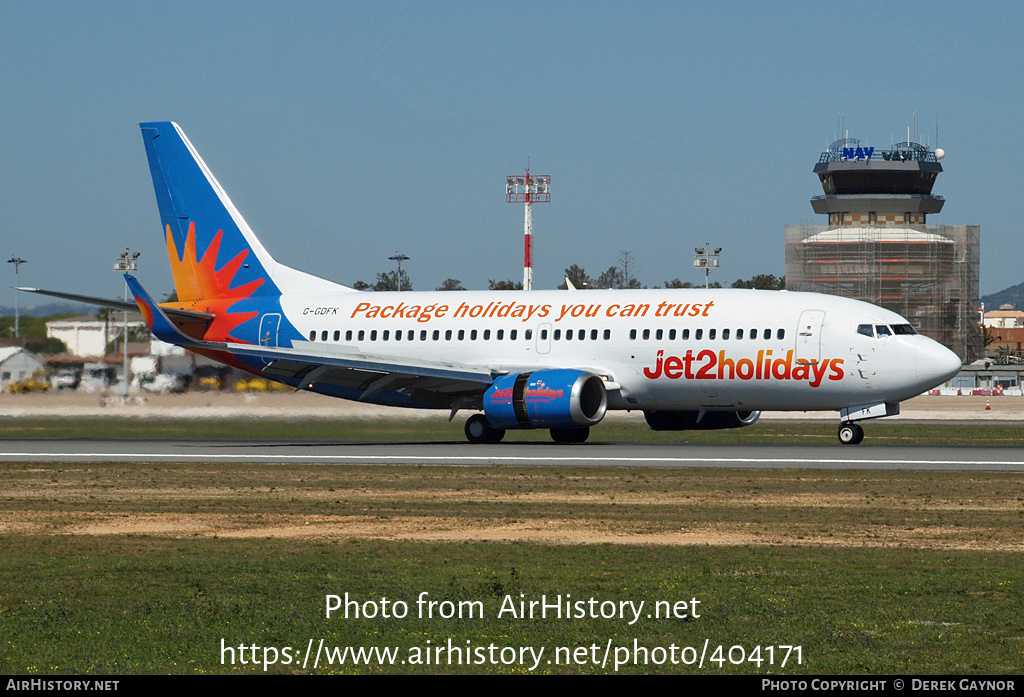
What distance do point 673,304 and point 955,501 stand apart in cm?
1648

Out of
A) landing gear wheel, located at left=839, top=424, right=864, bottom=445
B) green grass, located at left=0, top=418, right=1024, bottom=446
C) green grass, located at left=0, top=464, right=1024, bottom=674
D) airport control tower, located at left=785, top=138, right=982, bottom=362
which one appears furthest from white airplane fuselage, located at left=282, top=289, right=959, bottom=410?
airport control tower, located at left=785, top=138, right=982, bottom=362

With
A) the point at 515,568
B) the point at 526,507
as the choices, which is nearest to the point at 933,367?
the point at 526,507

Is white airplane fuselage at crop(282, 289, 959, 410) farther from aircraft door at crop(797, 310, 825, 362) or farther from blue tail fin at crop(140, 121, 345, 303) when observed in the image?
blue tail fin at crop(140, 121, 345, 303)

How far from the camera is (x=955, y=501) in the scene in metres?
21.0

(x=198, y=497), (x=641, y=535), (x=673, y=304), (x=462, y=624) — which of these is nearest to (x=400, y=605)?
(x=462, y=624)

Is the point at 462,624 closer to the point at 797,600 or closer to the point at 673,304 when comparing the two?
the point at 797,600

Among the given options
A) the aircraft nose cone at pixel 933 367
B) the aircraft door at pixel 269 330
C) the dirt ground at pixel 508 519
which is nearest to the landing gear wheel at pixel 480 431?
the aircraft door at pixel 269 330

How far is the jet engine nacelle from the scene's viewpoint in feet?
127

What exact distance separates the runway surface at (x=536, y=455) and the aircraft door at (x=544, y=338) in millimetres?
2856

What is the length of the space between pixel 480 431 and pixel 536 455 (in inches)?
209

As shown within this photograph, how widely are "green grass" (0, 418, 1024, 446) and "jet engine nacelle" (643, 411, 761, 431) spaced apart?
45 cm

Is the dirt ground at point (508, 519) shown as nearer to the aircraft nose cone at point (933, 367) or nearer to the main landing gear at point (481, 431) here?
the aircraft nose cone at point (933, 367)

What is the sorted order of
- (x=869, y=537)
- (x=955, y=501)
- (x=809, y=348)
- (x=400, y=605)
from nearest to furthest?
(x=400, y=605), (x=869, y=537), (x=955, y=501), (x=809, y=348)

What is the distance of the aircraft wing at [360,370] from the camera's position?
37.1 meters
